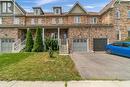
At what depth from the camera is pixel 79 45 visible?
3962 cm

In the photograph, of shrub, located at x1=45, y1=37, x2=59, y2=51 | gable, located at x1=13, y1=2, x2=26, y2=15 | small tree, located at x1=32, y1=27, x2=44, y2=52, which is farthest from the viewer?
gable, located at x1=13, y1=2, x2=26, y2=15

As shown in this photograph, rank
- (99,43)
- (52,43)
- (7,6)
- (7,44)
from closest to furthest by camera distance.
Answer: (52,43) → (99,43) → (7,44) → (7,6)

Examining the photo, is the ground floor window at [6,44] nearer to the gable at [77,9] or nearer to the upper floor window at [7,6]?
the upper floor window at [7,6]

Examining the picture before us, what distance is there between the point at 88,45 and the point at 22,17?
1774 cm

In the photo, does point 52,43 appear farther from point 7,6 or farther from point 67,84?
point 67,84

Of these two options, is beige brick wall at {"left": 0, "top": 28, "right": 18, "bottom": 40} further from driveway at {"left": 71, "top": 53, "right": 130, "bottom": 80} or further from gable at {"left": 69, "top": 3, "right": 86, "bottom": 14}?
driveway at {"left": 71, "top": 53, "right": 130, "bottom": 80}

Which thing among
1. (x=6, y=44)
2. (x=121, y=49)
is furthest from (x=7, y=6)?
(x=121, y=49)

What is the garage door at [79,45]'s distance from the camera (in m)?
39.7

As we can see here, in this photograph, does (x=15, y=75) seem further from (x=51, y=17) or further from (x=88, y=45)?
(x=51, y=17)

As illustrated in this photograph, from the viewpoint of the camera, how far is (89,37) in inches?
1548

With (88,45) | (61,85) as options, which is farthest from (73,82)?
(88,45)

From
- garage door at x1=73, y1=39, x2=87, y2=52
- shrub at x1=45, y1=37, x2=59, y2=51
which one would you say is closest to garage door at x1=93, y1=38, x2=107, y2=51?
garage door at x1=73, y1=39, x2=87, y2=52

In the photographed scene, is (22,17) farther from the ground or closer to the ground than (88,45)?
farther from the ground

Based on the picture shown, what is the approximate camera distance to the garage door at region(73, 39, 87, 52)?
39656 mm
